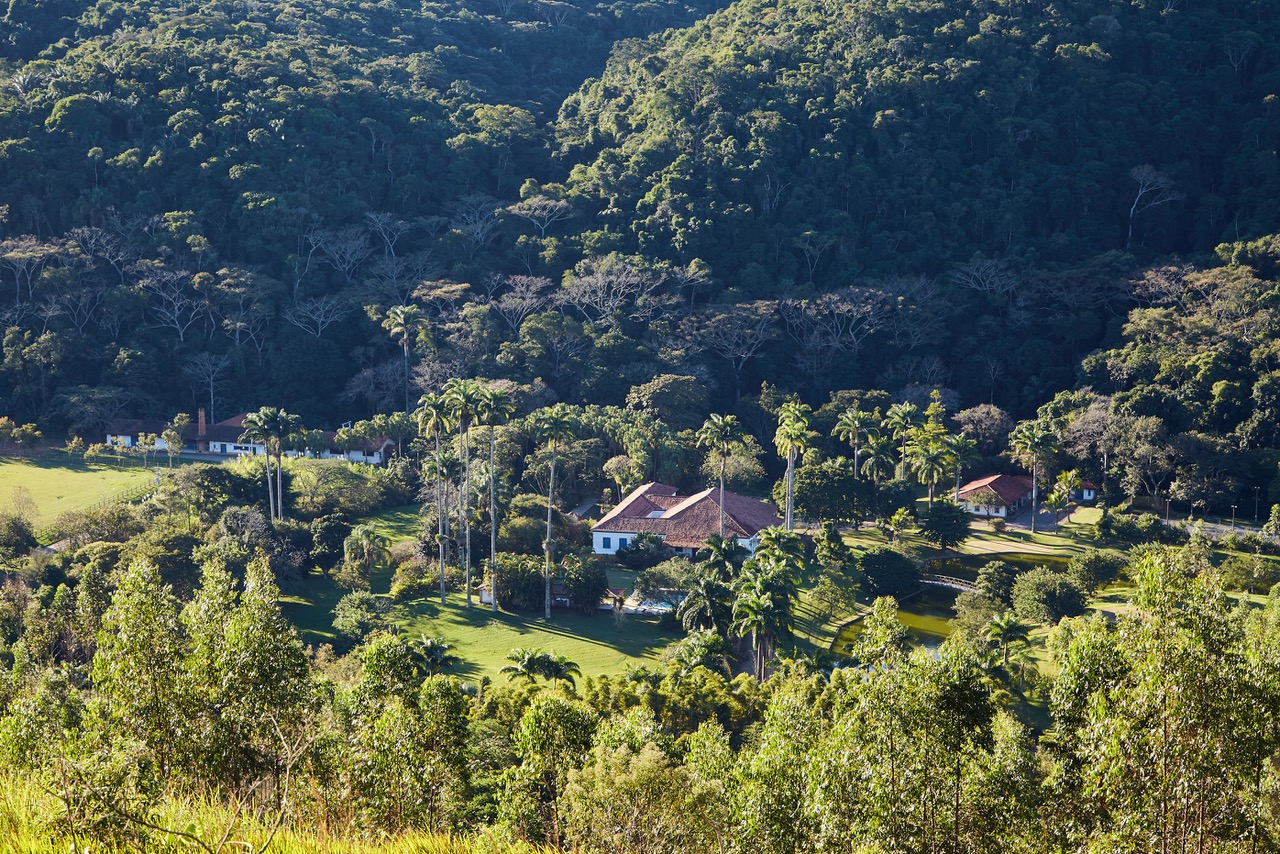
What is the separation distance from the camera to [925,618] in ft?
143

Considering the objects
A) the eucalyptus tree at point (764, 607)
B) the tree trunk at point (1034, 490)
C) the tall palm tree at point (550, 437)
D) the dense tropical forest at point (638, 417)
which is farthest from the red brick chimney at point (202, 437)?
the tree trunk at point (1034, 490)

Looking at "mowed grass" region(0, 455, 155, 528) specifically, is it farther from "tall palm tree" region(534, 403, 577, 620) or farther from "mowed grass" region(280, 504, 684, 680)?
"tall palm tree" region(534, 403, 577, 620)

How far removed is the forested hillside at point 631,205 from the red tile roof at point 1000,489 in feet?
45.9

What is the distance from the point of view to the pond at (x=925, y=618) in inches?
1610

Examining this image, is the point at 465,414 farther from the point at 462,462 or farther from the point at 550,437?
the point at 550,437

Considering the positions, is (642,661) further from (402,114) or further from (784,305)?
(402,114)

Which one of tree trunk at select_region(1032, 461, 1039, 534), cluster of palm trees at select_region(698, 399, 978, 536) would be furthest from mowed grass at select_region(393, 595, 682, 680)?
tree trunk at select_region(1032, 461, 1039, 534)

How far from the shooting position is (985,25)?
89812 mm

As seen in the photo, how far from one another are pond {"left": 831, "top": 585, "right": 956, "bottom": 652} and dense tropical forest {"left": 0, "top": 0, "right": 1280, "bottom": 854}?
1.04 ft

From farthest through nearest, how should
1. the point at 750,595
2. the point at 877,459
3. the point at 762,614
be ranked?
the point at 877,459
the point at 750,595
the point at 762,614

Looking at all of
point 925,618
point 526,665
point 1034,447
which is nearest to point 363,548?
point 526,665

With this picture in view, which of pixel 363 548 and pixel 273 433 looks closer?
pixel 363 548

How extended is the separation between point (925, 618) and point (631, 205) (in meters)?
48.2

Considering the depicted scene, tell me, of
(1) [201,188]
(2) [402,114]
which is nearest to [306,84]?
(2) [402,114]
